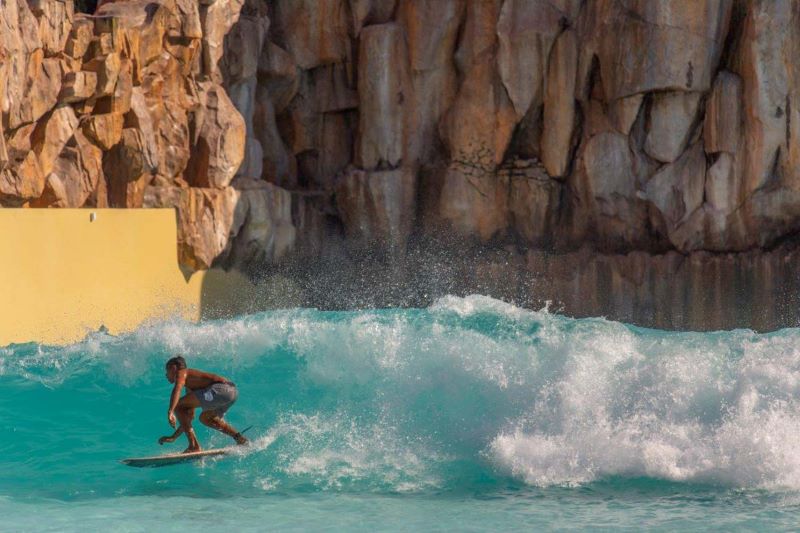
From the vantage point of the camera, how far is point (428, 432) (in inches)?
326

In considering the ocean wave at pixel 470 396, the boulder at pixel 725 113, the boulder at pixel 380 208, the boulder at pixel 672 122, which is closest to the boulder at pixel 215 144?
the boulder at pixel 380 208

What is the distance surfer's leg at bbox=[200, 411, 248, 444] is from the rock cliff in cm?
667

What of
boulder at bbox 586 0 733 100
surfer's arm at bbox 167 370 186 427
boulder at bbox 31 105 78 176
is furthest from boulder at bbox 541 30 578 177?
surfer's arm at bbox 167 370 186 427

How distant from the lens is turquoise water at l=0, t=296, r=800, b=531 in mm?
6637

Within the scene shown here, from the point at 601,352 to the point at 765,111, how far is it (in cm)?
875

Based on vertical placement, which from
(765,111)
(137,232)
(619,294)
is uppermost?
(765,111)

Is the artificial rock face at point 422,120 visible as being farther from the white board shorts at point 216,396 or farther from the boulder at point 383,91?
the white board shorts at point 216,396

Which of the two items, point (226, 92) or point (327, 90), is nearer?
point (226, 92)

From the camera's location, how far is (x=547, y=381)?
27.6 ft

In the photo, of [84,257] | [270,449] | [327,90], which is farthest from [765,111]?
[270,449]

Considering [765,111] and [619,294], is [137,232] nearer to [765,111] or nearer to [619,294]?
[619,294]

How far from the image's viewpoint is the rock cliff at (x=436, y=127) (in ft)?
48.1

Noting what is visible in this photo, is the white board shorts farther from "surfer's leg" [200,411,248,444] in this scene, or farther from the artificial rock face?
the artificial rock face

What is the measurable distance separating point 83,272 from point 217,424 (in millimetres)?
5705
